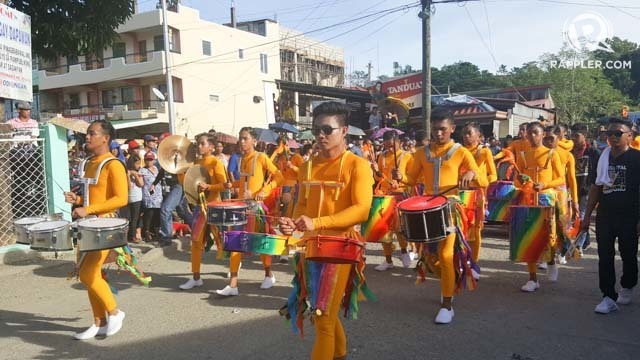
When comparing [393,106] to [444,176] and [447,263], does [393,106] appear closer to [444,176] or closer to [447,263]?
[444,176]

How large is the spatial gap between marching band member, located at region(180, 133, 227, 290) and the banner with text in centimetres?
322

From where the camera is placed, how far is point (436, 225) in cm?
457

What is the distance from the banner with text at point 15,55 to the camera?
286 inches

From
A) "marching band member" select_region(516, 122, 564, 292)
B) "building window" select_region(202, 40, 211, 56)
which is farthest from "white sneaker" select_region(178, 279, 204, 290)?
"building window" select_region(202, 40, 211, 56)

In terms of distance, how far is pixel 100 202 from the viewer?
15.1ft

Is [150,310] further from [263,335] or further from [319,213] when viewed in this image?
[319,213]

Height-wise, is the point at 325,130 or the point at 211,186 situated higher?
the point at 325,130

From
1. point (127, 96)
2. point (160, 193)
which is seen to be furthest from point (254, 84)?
point (160, 193)

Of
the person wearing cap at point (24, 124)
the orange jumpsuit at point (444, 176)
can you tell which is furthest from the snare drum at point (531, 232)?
the person wearing cap at point (24, 124)

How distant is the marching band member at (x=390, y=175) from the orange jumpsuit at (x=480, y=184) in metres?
1.04

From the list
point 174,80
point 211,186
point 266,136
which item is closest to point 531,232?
point 211,186

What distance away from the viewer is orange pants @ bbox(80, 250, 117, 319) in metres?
4.48

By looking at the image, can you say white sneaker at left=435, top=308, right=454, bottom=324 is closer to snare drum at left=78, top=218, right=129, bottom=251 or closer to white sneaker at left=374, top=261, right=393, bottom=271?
white sneaker at left=374, top=261, right=393, bottom=271

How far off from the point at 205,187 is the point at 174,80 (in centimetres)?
2669
